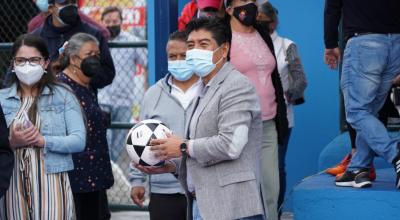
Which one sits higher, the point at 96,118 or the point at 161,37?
the point at 161,37

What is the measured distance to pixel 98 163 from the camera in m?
6.82

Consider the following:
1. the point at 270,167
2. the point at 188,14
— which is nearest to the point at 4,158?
the point at 270,167

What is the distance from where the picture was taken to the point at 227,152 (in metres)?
4.88

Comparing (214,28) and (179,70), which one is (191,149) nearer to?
(214,28)

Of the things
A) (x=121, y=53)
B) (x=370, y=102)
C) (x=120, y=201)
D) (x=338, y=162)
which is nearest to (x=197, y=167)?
(x=370, y=102)

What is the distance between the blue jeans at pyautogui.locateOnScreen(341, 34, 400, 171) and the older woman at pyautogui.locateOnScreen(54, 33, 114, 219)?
1851 millimetres

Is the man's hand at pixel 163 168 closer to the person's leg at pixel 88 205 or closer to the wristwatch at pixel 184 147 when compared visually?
the wristwatch at pixel 184 147

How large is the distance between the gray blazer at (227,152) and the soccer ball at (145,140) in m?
0.27

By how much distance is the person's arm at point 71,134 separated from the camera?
568 cm

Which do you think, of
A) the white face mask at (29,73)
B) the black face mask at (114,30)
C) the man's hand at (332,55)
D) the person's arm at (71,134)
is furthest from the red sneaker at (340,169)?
the black face mask at (114,30)

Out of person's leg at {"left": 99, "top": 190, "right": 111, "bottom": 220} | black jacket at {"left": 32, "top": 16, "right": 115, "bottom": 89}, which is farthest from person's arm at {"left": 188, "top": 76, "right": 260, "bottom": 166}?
black jacket at {"left": 32, "top": 16, "right": 115, "bottom": 89}

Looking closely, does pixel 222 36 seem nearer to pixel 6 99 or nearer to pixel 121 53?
pixel 6 99

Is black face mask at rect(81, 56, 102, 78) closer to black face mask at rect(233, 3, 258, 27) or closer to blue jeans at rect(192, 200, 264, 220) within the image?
black face mask at rect(233, 3, 258, 27)

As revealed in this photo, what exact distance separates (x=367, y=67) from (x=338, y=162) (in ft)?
5.49
